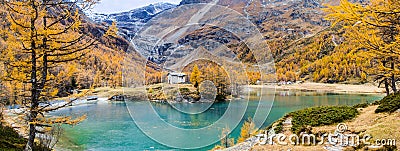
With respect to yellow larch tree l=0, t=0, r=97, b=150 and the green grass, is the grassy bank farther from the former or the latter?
yellow larch tree l=0, t=0, r=97, b=150

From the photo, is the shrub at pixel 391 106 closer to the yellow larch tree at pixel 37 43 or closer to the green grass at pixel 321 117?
the green grass at pixel 321 117

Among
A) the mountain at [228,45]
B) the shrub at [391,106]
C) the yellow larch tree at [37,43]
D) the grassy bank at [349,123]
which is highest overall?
the mountain at [228,45]

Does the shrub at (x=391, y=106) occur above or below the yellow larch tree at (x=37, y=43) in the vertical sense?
below

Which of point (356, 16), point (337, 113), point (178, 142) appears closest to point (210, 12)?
point (337, 113)

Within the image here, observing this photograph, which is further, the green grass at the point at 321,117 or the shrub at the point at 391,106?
the green grass at the point at 321,117

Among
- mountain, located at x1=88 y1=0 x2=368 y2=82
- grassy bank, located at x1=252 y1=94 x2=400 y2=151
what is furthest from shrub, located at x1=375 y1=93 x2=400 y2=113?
mountain, located at x1=88 y1=0 x2=368 y2=82

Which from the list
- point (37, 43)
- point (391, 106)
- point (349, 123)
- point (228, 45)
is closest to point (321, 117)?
point (349, 123)

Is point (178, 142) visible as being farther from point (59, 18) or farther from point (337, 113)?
point (59, 18)

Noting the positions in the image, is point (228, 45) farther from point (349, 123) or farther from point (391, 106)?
point (391, 106)

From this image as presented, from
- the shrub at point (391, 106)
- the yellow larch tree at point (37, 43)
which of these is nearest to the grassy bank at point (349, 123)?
the shrub at point (391, 106)
